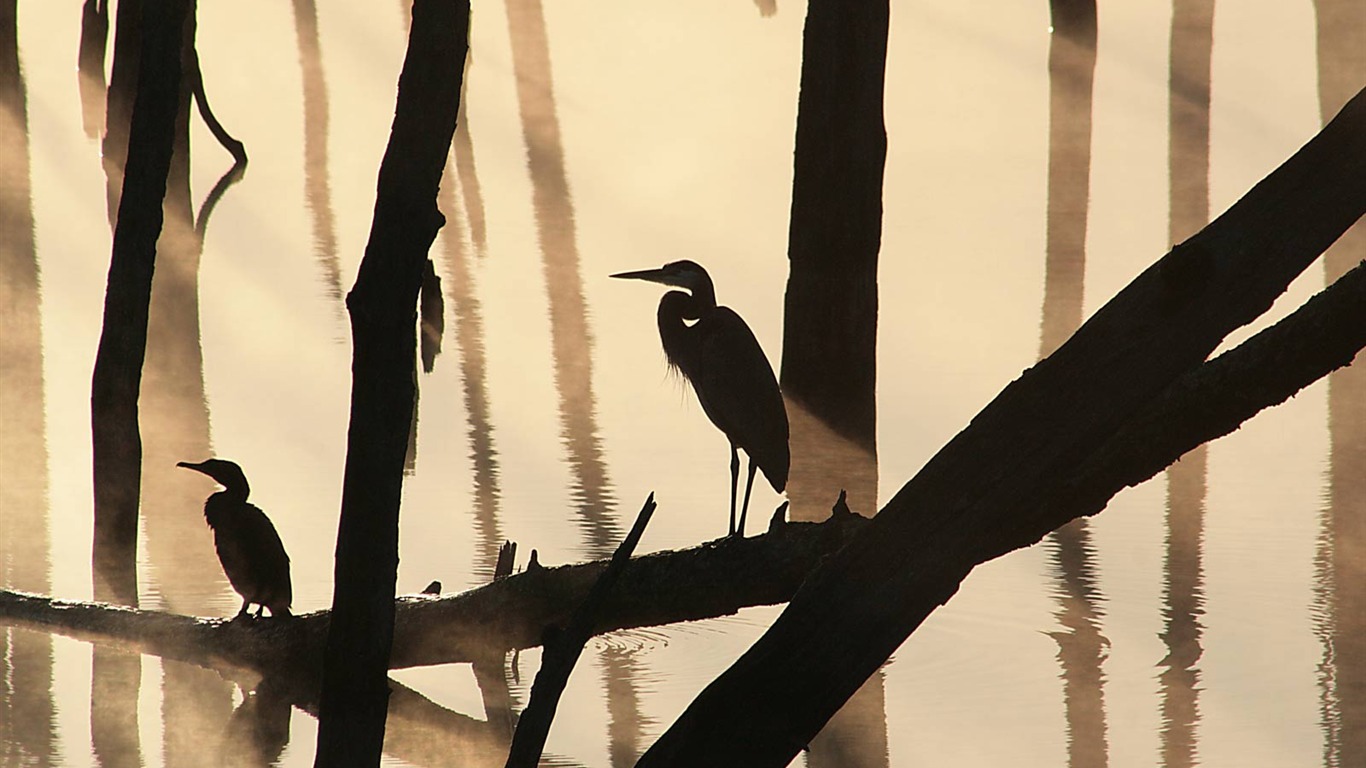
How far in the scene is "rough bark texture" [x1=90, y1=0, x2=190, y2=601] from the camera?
3.97 metres

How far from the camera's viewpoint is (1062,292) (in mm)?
7699

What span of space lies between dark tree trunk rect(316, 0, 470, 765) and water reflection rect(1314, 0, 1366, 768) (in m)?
2.23

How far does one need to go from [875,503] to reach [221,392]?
2.73m

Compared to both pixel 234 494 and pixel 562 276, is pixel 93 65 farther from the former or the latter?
pixel 234 494

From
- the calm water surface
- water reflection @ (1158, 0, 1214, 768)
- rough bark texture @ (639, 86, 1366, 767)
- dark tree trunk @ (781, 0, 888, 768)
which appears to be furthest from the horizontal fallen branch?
dark tree trunk @ (781, 0, 888, 768)

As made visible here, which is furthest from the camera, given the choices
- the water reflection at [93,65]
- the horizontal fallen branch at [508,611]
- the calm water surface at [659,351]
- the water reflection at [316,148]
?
the water reflection at [93,65]

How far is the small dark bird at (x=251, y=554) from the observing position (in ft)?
11.3

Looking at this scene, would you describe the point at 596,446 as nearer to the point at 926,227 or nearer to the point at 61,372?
the point at 61,372

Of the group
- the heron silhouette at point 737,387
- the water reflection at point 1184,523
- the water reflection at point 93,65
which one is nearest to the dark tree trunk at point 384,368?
the heron silhouette at point 737,387

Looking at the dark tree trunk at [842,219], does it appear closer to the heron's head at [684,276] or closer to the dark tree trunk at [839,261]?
the dark tree trunk at [839,261]

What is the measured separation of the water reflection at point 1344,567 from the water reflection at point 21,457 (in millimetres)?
2749

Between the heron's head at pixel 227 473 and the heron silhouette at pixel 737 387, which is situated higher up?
the heron silhouette at pixel 737 387

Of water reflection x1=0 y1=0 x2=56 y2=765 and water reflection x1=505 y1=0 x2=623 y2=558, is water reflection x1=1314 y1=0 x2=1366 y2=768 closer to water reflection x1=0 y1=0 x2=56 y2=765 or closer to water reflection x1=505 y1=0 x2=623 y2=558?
water reflection x1=505 y1=0 x2=623 y2=558

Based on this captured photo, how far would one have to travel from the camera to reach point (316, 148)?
35.6ft
